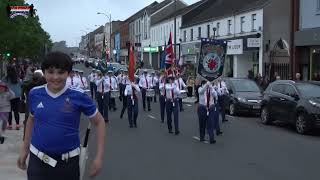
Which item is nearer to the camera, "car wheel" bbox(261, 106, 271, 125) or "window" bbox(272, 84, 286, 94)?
"window" bbox(272, 84, 286, 94)

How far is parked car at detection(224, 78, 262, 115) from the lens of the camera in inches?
924

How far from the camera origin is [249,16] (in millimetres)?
45969

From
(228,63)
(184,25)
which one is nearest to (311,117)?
(228,63)

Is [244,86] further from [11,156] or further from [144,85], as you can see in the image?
[11,156]

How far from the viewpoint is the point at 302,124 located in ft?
55.7

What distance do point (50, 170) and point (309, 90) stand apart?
1390cm

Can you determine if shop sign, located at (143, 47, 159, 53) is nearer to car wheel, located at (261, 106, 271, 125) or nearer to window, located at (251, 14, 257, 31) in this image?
window, located at (251, 14, 257, 31)

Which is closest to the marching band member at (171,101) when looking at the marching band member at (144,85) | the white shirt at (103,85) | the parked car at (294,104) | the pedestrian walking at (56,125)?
the parked car at (294,104)

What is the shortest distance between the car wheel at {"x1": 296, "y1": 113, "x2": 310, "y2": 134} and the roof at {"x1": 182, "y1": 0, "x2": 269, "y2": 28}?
2878 centimetres

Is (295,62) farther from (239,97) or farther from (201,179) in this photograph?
(201,179)

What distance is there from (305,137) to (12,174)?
9.14 metres

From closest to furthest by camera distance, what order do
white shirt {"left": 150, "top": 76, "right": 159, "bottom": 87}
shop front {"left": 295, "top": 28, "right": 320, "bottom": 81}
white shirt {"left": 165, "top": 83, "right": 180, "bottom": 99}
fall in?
white shirt {"left": 165, "top": 83, "right": 180, "bottom": 99} < white shirt {"left": 150, "top": 76, "right": 159, "bottom": 87} < shop front {"left": 295, "top": 28, "right": 320, "bottom": 81}

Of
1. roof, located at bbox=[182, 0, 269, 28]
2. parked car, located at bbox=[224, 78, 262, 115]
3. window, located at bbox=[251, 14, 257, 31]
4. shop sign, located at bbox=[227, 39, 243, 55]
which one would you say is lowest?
parked car, located at bbox=[224, 78, 262, 115]

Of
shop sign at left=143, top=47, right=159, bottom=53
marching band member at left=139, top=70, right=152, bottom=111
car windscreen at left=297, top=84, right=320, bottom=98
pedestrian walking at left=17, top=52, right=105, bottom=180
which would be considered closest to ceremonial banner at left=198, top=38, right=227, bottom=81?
car windscreen at left=297, top=84, right=320, bottom=98
